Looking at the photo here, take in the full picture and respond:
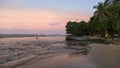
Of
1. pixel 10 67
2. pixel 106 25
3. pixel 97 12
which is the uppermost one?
pixel 97 12

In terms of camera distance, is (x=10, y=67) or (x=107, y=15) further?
(x=107, y=15)

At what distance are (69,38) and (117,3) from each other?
39.3 m

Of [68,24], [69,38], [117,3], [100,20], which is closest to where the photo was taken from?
[117,3]

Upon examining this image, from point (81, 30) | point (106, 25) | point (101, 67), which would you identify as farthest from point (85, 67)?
point (81, 30)

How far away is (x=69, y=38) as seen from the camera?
61.2 meters

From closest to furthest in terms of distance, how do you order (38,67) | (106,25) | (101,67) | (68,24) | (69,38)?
(101,67) < (38,67) < (106,25) < (69,38) < (68,24)

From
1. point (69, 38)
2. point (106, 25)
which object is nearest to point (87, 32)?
point (69, 38)

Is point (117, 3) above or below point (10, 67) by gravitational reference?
above

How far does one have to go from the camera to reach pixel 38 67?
11000 millimetres

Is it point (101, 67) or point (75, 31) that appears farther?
point (75, 31)

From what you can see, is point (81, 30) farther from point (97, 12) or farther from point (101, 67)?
point (101, 67)

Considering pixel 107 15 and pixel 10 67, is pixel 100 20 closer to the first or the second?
pixel 107 15

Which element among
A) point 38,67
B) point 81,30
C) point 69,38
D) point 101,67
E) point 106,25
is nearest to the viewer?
point 101,67

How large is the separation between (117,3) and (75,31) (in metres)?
66.1
